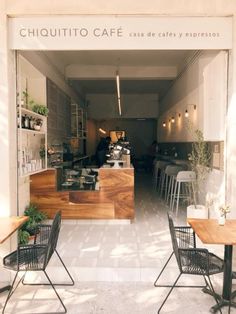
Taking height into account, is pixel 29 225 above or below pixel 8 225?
below

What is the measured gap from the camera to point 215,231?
9.60 ft

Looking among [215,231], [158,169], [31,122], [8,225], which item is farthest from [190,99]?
[8,225]

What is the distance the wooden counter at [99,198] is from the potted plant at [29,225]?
2.04 ft

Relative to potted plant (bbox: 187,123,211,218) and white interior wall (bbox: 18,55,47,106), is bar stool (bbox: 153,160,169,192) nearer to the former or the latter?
potted plant (bbox: 187,123,211,218)

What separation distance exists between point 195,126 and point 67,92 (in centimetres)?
397

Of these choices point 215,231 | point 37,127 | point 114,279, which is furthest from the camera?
point 37,127

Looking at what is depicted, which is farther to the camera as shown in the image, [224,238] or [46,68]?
[46,68]

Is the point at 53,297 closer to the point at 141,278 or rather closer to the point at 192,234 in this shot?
the point at 141,278

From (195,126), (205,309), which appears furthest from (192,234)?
(195,126)

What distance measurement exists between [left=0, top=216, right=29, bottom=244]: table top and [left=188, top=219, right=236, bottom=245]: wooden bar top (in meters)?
1.75

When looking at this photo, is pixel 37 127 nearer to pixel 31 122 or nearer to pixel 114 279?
pixel 31 122

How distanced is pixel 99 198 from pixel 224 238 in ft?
9.95

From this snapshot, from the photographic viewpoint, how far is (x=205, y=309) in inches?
117

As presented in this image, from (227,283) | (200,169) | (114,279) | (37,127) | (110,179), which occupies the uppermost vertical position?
(37,127)
